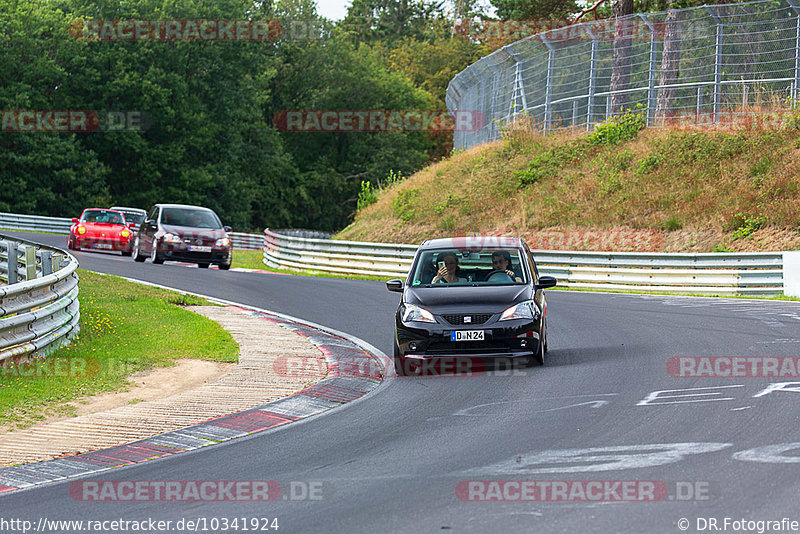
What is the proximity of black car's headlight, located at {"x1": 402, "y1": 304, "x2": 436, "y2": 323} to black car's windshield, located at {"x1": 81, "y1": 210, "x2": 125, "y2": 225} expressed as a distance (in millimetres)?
25145

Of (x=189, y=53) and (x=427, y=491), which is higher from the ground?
(x=189, y=53)

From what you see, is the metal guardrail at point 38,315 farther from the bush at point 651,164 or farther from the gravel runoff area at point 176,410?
the bush at point 651,164

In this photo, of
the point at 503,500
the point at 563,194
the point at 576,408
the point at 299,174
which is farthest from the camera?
the point at 299,174

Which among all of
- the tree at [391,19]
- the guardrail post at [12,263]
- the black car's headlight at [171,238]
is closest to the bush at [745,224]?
the black car's headlight at [171,238]

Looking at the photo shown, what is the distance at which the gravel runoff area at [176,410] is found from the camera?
8352mm

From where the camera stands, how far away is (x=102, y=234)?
34.9m

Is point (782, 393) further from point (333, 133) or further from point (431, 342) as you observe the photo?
point (333, 133)

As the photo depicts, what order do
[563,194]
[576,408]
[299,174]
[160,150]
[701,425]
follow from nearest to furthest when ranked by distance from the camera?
[701,425], [576,408], [563,194], [160,150], [299,174]

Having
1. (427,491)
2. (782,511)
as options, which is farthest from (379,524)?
(782,511)

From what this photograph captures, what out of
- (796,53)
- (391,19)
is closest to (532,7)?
(796,53)

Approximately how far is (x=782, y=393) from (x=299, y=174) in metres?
67.9

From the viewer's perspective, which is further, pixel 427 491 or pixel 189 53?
pixel 189 53

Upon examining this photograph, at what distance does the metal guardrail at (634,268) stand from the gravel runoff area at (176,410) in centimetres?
1189

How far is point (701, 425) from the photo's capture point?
845 centimetres
